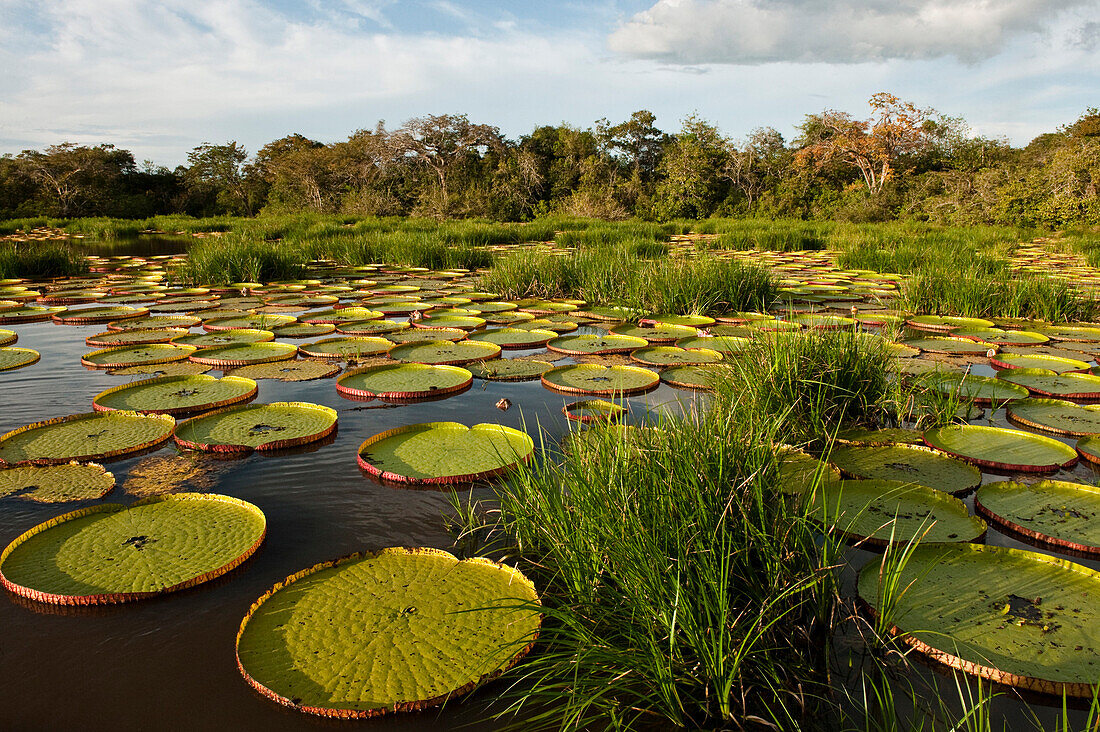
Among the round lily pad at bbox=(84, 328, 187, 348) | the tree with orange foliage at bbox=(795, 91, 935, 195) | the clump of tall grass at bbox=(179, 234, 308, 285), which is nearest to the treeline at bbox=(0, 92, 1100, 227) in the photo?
the tree with orange foliage at bbox=(795, 91, 935, 195)

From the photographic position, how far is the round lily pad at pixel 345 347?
4.38m

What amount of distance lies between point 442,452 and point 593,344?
2.19m

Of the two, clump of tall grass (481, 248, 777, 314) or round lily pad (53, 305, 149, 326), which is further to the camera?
clump of tall grass (481, 248, 777, 314)

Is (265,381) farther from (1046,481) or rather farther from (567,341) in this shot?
(1046,481)

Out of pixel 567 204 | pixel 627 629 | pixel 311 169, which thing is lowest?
pixel 627 629

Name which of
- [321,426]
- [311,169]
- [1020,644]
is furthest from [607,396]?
[311,169]

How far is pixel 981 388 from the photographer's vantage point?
11.6ft

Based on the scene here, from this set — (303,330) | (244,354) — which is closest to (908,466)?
(244,354)

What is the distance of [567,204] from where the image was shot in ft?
78.4

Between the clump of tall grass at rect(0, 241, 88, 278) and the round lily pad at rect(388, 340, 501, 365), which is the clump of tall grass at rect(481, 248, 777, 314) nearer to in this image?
the round lily pad at rect(388, 340, 501, 365)

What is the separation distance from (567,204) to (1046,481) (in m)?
22.6

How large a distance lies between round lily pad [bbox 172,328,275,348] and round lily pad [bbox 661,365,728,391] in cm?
304

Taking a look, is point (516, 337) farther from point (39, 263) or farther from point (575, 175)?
point (575, 175)

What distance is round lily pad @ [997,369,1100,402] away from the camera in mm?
3346
